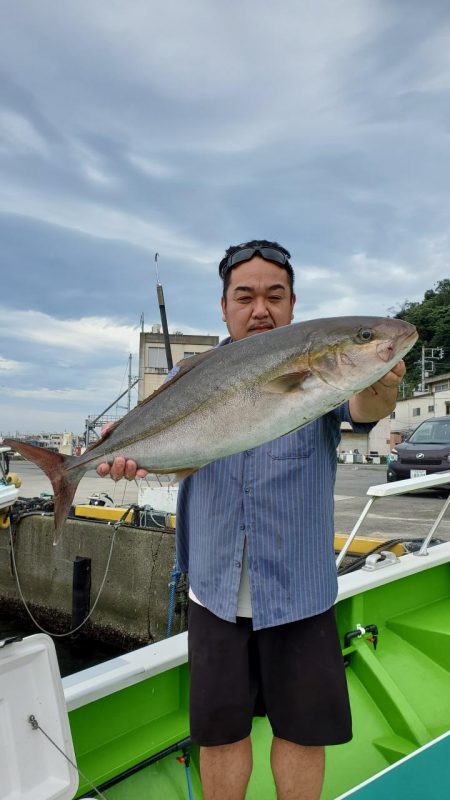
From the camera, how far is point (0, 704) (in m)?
1.86

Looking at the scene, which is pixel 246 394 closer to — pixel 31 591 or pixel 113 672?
pixel 113 672

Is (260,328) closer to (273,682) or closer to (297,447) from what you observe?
(297,447)

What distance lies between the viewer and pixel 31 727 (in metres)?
1.89

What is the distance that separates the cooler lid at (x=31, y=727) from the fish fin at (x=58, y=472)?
1.33ft

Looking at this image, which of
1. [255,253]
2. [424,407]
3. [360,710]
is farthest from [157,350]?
[255,253]

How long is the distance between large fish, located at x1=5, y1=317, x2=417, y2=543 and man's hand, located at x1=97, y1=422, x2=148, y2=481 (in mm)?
26

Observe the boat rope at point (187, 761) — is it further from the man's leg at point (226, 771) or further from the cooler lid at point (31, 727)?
the cooler lid at point (31, 727)

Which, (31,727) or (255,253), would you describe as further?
(255,253)

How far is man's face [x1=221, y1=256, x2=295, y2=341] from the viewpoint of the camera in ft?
7.68

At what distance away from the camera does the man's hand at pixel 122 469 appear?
2.09 m

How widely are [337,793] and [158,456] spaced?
2362 millimetres

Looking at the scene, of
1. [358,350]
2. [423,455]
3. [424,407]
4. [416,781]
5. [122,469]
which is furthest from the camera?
[424,407]

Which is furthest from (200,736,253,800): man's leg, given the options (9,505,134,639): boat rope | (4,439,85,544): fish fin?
(9,505,134,639): boat rope

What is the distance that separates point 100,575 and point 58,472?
9371 mm
